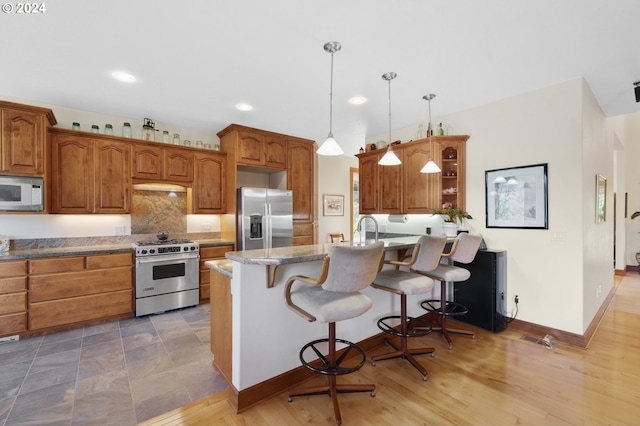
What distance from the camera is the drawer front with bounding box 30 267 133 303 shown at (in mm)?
3148

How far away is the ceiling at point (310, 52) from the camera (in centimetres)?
198

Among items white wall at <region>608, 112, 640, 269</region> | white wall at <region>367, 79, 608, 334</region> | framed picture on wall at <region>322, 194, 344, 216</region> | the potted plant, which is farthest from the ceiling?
white wall at <region>608, 112, 640, 269</region>

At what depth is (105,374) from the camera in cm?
238

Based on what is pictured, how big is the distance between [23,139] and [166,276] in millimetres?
2201

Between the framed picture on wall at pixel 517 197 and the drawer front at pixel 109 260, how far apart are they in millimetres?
4623

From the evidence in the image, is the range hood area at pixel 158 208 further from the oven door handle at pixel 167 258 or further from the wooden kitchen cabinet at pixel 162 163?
the oven door handle at pixel 167 258

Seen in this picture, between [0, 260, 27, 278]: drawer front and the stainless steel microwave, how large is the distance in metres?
0.60

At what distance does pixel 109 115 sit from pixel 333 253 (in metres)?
4.16

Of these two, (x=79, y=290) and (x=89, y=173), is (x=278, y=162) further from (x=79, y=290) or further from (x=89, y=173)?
(x=79, y=290)

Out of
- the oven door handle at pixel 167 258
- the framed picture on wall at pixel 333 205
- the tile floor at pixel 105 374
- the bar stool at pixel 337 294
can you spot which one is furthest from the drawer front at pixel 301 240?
the bar stool at pixel 337 294

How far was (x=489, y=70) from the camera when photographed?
9.07ft

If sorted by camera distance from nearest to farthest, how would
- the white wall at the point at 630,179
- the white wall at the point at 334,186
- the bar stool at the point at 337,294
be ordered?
the bar stool at the point at 337,294
the white wall at the point at 630,179
the white wall at the point at 334,186

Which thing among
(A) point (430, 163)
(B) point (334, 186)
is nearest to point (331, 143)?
(A) point (430, 163)

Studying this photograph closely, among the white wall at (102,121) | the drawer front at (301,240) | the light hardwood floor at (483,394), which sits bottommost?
the light hardwood floor at (483,394)
